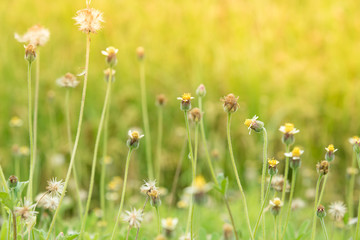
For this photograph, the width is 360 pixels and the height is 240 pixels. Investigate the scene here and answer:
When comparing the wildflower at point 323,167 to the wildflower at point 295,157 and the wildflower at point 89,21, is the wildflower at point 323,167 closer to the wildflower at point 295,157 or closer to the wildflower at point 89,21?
the wildflower at point 295,157

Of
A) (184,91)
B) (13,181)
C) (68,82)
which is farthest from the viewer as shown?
(184,91)

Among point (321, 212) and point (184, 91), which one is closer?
point (321, 212)

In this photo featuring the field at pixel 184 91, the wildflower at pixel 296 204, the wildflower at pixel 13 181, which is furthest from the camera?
the field at pixel 184 91

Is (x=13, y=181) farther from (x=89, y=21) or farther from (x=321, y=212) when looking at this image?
(x=321, y=212)

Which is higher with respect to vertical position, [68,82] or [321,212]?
[68,82]

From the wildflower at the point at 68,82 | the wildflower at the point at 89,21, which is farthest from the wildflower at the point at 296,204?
the wildflower at the point at 89,21

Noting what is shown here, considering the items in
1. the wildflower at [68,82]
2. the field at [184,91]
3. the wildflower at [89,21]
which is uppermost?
the field at [184,91]

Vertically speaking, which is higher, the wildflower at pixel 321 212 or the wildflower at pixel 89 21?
the wildflower at pixel 89 21

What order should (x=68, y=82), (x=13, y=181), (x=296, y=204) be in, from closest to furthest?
(x=13, y=181) < (x=68, y=82) < (x=296, y=204)

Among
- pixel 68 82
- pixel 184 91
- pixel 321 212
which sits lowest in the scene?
pixel 321 212

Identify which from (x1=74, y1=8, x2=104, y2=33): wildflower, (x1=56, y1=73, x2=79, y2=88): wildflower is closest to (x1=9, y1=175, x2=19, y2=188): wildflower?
(x1=74, y1=8, x2=104, y2=33): wildflower

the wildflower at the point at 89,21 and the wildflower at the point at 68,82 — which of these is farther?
the wildflower at the point at 68,82

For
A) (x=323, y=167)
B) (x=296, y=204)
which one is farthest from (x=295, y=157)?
(x=296, y=204)

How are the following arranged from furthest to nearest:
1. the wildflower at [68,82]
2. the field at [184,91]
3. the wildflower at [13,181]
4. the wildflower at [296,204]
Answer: the field at [184,91], the wildflower at [296,204], the wildflower at [68,82], the wildflower at [13,181]
